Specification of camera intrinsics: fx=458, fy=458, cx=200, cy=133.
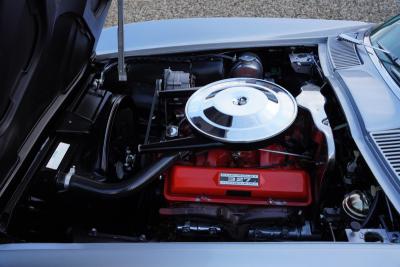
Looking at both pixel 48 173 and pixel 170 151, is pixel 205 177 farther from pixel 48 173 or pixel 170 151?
pixel 48 173

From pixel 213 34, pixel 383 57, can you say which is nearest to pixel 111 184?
pixel 213 34

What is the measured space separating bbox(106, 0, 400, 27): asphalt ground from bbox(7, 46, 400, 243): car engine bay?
9.21 ft

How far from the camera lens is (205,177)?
1604 millimetres

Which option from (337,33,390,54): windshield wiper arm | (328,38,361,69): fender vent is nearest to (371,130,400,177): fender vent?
(328,38,361,69): fender vent

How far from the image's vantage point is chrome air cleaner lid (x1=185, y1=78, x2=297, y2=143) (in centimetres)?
153

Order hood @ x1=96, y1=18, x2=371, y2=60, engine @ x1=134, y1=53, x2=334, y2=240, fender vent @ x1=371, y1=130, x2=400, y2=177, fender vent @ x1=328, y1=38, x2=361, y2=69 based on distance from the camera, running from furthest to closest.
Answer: hood @ x1=96, y1=18, x2=371, y2=60, fender vent @ x1=328, y1=38, x2=361, y2=69, engine @ x1=134, y1=53, x2=334, y2=240, fender vent @ x1=371, y1=130, x2=400, y2=177

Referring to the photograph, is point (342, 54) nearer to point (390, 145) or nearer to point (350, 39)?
point (350, 39)

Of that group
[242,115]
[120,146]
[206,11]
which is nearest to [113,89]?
[120,146]

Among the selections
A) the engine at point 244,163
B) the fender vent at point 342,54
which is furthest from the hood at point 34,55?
the fender vent at point 342,54

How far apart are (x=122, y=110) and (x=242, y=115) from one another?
1.94 feet

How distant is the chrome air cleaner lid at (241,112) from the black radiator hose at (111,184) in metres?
0.20

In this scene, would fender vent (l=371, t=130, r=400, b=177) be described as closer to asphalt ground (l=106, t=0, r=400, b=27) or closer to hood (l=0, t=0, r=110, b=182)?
hood (l=0, t=0, r=110, b=182)

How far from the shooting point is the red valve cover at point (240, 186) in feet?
5.16

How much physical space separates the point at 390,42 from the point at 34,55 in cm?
148
